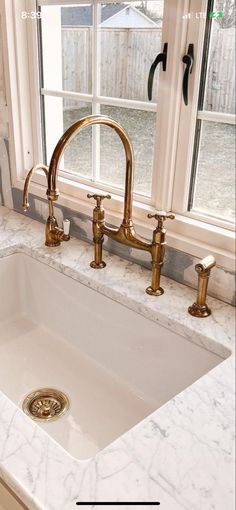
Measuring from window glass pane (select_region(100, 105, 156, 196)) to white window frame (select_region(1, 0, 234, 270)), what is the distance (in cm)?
5

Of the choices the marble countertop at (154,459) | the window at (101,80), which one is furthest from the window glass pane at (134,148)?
the marble countertop at (154,459)

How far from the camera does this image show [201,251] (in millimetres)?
1101

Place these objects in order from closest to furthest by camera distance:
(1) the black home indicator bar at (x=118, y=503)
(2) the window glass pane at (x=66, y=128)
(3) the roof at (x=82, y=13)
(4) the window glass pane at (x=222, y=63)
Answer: (1) the black home indicator bar at (x=118, y=503) < (4) the window glass pane at (x=222, y=63) < (3) the roof at (x=82, y=13) < (2) the window glass pane at (x=66, y=128)

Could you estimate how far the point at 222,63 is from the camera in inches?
40.4

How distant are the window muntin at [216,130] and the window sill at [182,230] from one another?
46mm

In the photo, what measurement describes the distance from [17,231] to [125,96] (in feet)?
1.74

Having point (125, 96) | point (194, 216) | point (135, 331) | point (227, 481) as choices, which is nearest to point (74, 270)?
point (135, 331)

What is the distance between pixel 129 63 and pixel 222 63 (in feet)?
1.01

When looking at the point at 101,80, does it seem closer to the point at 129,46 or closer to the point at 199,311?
the point at 129,46

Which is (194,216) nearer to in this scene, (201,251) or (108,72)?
(201,251)

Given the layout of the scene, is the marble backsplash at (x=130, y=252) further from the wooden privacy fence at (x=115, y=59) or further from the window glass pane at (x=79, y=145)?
the wooden privacy fence at (x=115, y=59)

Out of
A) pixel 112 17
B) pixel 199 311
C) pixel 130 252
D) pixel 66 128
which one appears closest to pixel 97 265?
pixel 130 252

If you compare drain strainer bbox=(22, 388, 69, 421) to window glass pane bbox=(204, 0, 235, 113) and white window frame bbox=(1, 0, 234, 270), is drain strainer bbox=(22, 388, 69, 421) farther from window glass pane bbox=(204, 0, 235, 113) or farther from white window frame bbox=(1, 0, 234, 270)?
window glass pane bbox=(204, 0, 235, 113)

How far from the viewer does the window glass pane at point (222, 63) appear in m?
0.99
